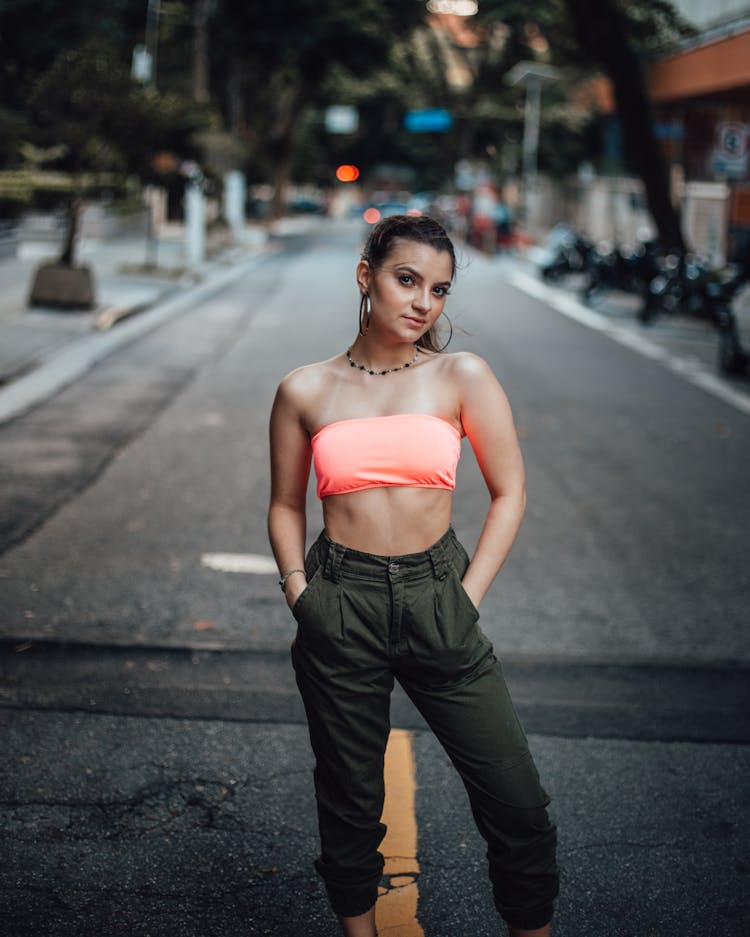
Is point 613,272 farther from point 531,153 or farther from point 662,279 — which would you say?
point 531,153

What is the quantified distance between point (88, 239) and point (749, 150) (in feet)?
62.8

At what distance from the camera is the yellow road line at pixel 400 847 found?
317cm

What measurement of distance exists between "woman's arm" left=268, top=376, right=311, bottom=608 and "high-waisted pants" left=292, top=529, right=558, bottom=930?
5 cm

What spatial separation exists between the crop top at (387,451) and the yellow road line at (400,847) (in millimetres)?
1221

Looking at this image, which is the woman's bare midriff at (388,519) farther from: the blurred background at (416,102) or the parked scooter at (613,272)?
the parked scooter at (613,272)

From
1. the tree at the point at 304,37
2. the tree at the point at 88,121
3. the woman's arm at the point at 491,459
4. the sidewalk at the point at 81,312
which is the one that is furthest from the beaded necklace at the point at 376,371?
the tree at the point at 304,37

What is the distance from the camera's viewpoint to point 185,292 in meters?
23.3

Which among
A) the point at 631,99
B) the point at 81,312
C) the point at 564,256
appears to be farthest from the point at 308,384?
the point at 564,256

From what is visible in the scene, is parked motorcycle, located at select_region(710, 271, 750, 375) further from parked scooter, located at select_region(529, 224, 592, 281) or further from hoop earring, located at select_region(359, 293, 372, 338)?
hoop earring, located at select_region(359, 293, 372, 338)

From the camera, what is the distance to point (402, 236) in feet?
8.66

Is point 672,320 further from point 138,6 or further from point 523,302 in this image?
point 138,6

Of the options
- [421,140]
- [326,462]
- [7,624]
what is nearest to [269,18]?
[7,624]

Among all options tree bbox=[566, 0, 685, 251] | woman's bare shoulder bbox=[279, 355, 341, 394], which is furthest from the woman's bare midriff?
tree bbox=[566, 0, 685, 251]

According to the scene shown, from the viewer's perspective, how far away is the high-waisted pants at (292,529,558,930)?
2623 millimetres
